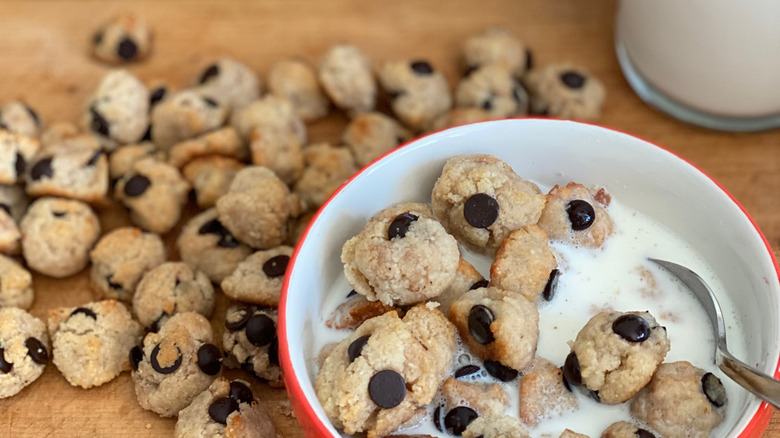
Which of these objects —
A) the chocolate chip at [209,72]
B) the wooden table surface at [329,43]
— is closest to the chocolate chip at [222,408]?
the wooden table surface at [329,43]

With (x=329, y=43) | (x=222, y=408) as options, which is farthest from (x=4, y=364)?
(x=329, y=43)

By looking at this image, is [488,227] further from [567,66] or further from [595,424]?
[567,66]

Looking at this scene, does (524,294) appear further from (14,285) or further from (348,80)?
(14,285)

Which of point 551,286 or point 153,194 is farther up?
point 551,286

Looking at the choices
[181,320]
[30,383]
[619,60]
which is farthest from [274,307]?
[619,60]

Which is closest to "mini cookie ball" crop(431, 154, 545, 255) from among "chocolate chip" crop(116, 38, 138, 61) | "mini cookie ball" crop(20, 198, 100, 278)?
"mini cookie ball" crop(20, 198, 100, 278)

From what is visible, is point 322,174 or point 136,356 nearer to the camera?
point 136,356

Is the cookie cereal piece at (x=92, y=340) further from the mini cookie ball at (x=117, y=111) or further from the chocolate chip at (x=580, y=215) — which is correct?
the chocolate chip at (x=580, y=215)
